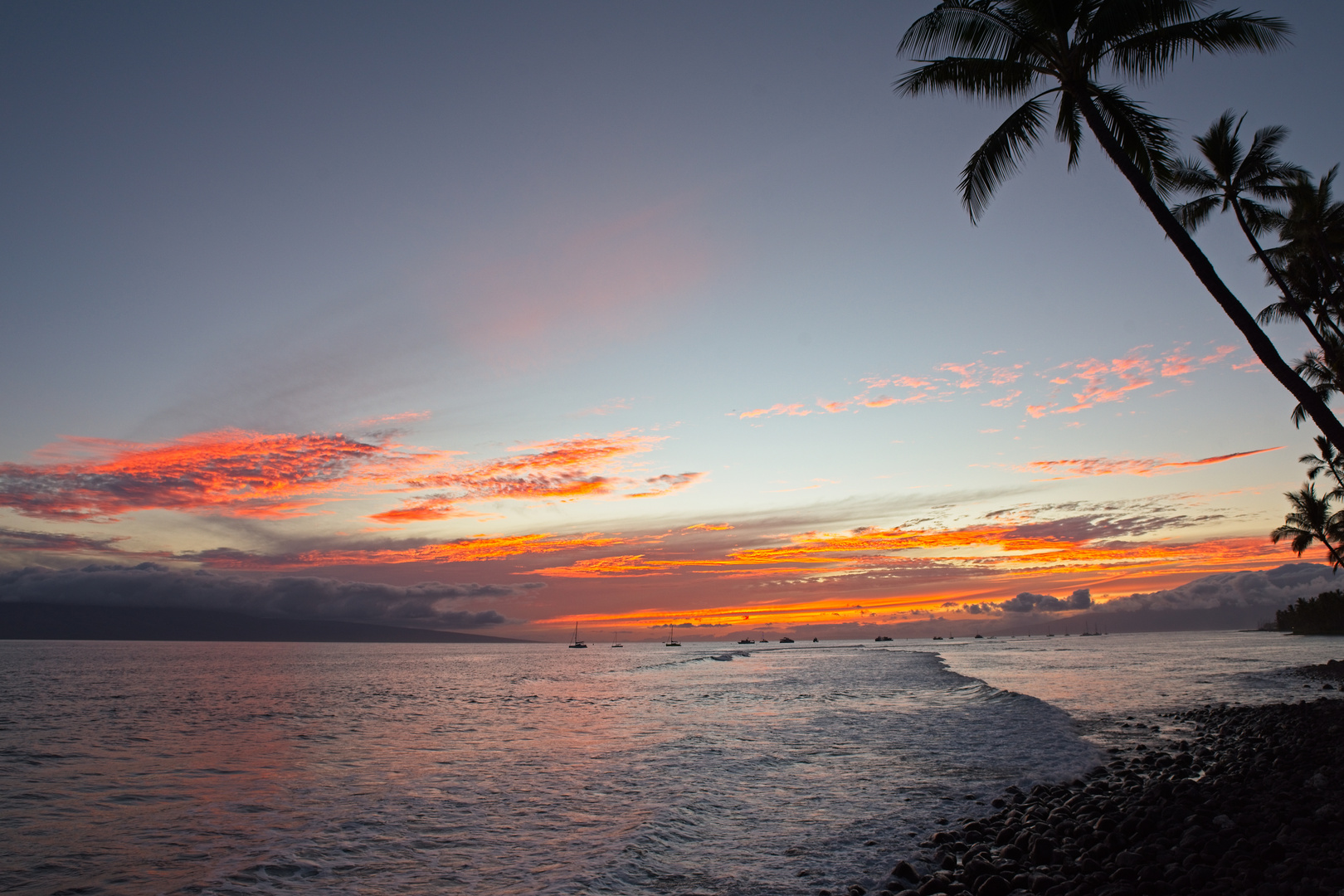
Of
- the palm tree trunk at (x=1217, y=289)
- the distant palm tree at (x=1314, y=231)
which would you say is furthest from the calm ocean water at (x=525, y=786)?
the distant palm tree at (x=1314, y=231)

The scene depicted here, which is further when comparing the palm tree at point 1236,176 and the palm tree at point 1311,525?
the palm tree at point 1311,525

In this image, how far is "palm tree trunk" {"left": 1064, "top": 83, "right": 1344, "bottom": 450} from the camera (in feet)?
36.0

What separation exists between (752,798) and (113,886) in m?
10.6

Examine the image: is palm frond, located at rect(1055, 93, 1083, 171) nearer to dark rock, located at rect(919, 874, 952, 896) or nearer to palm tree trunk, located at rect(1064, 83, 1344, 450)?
palm tree trunk, located at rect(1064, 83, 1344, 450)

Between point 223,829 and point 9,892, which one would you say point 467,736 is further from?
point 9,892

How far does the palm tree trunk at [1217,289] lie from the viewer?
10969 millimetres

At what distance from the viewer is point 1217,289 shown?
1245 centimetres

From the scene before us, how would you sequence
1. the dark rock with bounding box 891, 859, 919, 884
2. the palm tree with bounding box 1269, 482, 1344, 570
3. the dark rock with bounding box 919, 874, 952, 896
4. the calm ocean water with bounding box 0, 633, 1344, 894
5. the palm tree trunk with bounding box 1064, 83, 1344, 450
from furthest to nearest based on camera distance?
the palm tree with bounding box 1269, 482, 1344, 570 → the palm tree trunk with bounding box 1064, 83, 1344, 450 → the calm ocean water with bounding box 0, 633, 1344, 894 → the dark rock with bounding box 891, 859, 919, 884 → the dark rock with bounding box 919, 874, 952, 896

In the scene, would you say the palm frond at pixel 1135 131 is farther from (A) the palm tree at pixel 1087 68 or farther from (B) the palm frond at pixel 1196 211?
(B) the palm frond at pixel 1196 211

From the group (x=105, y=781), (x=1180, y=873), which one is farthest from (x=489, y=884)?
(x=105, y=781)

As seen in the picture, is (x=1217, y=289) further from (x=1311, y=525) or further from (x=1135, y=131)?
(x=1311, y=525)

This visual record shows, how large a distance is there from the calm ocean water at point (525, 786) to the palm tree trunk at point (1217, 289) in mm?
8699

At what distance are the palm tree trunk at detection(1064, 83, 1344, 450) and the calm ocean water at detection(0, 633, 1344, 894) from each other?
8.70 metres

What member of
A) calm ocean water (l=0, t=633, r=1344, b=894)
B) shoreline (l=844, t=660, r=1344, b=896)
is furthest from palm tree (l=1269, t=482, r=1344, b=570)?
shoreline (l=844, t=660, r=1344, b=896)
